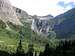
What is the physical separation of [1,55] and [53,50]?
98.7 ft

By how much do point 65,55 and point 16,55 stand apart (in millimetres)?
28275

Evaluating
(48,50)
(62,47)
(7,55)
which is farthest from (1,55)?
(62,47)

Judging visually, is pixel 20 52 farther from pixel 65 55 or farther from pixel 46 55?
pixel 65 55

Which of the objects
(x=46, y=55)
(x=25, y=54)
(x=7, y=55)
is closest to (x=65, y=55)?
(x=46, y=55)

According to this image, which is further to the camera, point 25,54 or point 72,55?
point 25,54

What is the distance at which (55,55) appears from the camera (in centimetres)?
10325

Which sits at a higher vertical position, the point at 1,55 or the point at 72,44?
the point at 72,44

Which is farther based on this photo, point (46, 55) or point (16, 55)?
point (16, 55)

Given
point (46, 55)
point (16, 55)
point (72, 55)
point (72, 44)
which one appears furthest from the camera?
point (16, 55)

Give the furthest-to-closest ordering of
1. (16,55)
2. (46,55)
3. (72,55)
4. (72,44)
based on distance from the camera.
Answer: (16,55)
(46,55)
(72,44)
(72,55)

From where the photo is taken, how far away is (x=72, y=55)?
9400cm

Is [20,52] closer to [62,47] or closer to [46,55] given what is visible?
[46,55]

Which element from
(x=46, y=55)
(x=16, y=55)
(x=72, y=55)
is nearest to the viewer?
(x=72, y=55)

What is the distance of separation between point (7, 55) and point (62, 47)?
30.9m
